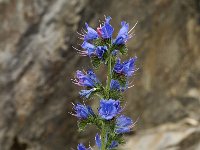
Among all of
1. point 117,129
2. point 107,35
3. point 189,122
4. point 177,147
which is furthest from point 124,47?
point 189,122

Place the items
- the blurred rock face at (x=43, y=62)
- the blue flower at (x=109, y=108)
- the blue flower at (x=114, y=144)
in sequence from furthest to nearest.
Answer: the blurred rock face at (x=43, y=62) < the blue flower at (x=114, y=144) < the blue flower at (x=109, y=108)

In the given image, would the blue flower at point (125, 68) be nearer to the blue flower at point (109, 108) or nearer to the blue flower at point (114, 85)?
the blue flower at point (114, 85)

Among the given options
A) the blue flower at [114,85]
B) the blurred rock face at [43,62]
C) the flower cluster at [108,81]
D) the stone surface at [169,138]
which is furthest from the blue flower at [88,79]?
the blurred rock face at [43,62]

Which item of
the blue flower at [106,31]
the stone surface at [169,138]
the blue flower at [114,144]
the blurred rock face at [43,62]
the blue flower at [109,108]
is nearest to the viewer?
the blue flower at [109,108]

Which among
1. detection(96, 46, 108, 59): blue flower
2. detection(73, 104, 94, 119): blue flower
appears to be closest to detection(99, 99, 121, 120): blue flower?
detection(73, 104, 94, 119): blue flower

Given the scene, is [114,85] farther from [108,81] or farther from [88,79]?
[88,79]

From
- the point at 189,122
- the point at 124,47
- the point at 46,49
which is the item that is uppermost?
the point at 46,49

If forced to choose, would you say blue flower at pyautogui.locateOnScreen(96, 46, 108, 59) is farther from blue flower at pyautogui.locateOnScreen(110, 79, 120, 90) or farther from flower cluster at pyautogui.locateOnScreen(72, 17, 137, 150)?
blue flower at pyautogui.locateOnScreen(110, 79, 120, 90)

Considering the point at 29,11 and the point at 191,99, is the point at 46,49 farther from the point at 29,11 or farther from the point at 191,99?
the point at 191,99
